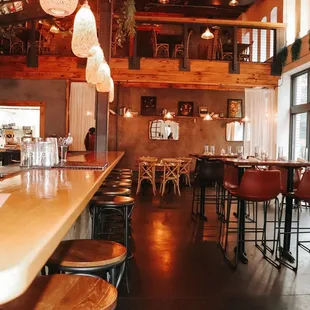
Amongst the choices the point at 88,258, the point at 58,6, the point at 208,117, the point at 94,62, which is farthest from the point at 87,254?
the point at 208,117

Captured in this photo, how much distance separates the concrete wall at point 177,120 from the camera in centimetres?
1098

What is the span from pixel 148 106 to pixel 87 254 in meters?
9.54

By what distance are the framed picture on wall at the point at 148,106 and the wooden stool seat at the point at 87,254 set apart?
366 inches

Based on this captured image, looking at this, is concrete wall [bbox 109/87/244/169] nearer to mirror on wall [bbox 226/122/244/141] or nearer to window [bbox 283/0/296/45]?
mirror on wall [bbox 226/122/244/141]

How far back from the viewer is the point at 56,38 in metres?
9.87

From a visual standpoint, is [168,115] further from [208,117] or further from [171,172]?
[171,172]

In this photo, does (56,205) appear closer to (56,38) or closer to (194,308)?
(194,308)

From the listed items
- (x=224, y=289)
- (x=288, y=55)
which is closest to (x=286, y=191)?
(x=224, y=289)

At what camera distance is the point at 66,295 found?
3.96 feet

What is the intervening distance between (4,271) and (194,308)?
7.84ft

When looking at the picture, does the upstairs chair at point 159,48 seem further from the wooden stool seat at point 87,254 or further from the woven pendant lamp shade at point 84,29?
the wooden stool seat at point 87,254

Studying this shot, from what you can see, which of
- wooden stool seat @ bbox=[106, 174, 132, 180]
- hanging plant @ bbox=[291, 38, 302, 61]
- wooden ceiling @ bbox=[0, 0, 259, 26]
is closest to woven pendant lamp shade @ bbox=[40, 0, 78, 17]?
wooden stool seat @ bbox=[106, 174, 132, 180]

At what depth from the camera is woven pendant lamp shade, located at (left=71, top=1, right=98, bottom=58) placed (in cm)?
320

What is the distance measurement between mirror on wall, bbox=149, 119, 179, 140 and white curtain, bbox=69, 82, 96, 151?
7.95 feet
